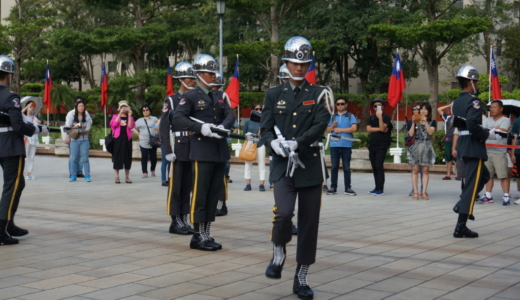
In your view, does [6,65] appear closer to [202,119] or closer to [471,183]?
[202,119]

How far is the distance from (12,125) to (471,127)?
16.9 ft

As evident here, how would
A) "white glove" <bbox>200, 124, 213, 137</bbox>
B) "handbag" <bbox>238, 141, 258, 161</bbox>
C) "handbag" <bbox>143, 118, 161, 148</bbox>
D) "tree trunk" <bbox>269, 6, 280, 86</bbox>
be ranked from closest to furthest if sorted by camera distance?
"white glove" <bbox>200, 124, 213, 137</bbox> < "handbag" <bbox>238, 141, 258, 161</bbox> < "handbag" <bbox>143, 118, 161, 148</bbox> < "tree trunk" <bbox>269, 6, 280, 86</bbox>

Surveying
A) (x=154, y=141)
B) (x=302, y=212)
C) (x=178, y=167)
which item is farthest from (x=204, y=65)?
(x=154, y=141)

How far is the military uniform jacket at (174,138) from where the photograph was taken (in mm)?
8211

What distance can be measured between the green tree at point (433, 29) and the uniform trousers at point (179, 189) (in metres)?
26.5

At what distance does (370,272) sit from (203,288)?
61.8 inches

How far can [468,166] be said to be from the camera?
8344mm

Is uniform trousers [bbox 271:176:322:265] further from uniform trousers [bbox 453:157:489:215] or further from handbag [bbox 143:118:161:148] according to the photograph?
handbag [bbox 143:118:161:148]

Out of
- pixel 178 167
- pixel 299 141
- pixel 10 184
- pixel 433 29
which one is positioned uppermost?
pixel 433 29

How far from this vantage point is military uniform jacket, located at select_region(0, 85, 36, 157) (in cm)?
746

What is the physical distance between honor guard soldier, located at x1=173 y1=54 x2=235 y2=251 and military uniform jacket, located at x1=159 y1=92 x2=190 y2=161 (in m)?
0.80

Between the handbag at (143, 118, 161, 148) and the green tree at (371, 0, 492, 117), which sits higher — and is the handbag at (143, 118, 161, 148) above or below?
below

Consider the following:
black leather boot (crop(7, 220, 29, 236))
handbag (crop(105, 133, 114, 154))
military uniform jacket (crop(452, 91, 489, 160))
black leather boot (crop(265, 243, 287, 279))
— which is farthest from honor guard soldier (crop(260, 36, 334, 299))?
handbag (crop(105, 133, 114, 154))

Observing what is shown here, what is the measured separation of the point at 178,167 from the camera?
838cm
